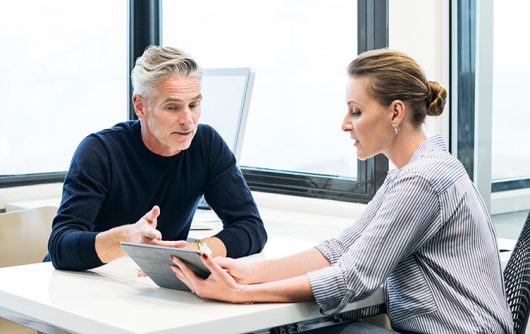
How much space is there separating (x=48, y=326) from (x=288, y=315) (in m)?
0.52

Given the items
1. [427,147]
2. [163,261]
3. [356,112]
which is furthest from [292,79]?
[163,261]

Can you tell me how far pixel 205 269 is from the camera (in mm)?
1861

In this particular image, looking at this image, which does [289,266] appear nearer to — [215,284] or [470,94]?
[215,284]

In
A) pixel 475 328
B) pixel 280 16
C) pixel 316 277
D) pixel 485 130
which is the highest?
pixel 280 16

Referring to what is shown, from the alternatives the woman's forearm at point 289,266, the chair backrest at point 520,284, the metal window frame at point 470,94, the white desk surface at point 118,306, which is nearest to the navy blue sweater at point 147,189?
the white desk surface at point 118,306

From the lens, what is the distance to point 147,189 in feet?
8.28

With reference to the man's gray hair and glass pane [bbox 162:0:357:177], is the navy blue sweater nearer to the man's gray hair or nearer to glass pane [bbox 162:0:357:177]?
the man's gray hair

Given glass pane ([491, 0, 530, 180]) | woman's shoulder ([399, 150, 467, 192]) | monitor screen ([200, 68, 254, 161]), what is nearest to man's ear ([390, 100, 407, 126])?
woman's shoulder ([399, 150, 467, 192])

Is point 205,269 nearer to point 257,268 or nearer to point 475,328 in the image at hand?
point 257,268

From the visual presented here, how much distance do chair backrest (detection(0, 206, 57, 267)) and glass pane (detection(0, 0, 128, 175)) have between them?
→ 1044 mm

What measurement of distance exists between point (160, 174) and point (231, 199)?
0.73 ft

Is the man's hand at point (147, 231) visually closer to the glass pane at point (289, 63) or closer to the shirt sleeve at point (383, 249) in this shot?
the shirt sleeve at point (383, 249)

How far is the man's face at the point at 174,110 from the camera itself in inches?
96.0

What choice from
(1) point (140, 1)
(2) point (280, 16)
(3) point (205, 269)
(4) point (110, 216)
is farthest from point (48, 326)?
(1) point (140, 1)
